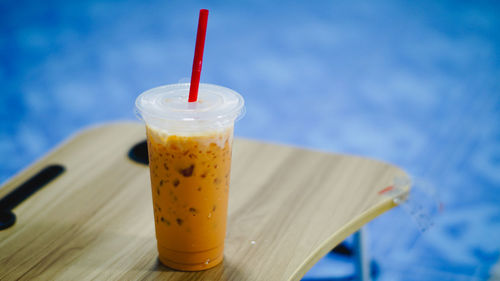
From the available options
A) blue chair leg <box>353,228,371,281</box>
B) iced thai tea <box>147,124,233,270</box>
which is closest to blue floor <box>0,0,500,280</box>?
blue chair leg <box>353,228,371,281</box>

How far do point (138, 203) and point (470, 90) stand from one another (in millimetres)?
3171

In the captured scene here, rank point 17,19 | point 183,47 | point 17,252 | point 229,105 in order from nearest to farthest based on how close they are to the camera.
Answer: point 229,105 → point 17,252 → point 183,47 → point 17,19

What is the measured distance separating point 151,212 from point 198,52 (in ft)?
1.27

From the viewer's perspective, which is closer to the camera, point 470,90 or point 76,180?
point 76,180

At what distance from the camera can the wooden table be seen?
82 cm

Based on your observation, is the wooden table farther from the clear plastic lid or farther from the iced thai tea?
the clear plastic lid

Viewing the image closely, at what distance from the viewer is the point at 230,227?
933mm

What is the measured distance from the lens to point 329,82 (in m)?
3.81

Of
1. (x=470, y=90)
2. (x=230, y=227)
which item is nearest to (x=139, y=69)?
(x=470, y=90)

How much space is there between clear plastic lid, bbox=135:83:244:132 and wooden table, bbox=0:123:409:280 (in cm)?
24

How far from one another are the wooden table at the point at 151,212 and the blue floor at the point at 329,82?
170 mm

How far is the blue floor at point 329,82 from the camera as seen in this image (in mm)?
2146

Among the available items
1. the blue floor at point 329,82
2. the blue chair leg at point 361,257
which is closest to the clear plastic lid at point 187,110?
the blue floor at point 329,82

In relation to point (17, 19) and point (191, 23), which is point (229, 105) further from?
point (17, 19)
